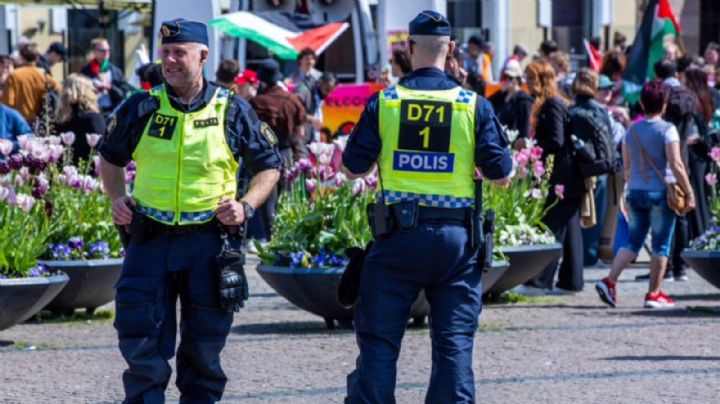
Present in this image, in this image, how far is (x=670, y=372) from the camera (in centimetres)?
901

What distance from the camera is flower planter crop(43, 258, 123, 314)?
35.6 ft

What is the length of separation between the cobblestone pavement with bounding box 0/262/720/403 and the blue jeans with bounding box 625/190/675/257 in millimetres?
456

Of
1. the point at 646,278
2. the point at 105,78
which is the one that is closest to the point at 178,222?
the point at 646,278

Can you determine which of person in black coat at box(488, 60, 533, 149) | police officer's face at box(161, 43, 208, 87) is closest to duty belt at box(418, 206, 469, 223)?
police officer's face at box(161, 43, 208, 87)

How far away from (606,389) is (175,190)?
269cm

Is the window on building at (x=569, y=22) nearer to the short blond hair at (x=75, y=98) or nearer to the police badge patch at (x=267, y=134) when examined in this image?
the short blond hair at (x=75, y=98)

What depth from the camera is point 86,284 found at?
10.9 metres

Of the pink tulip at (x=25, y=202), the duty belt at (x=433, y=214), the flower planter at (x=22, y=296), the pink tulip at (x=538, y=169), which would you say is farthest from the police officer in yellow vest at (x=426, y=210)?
the pink tulip at (x=538, y=169)

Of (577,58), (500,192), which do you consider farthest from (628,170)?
(577,58)

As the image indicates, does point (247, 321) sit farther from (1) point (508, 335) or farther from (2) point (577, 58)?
(2) point (577, 58)

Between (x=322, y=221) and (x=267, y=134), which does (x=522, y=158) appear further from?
(x=267, y=134)

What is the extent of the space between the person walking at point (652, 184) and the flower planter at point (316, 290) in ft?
6.50

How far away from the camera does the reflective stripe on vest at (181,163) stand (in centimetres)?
678

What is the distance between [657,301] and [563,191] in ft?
3.73
